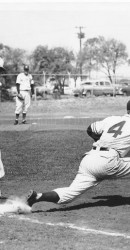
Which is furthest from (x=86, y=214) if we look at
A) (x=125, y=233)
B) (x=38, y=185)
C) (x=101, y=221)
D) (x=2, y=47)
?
(x=2, y=47)

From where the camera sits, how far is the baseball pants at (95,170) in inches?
256

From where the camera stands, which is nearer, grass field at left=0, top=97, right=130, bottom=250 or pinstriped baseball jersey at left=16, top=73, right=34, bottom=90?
grass field at left=0, top=97, right=130, bottom=250

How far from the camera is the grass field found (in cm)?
530

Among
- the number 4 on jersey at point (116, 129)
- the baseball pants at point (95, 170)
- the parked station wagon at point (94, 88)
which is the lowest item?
the parked station wagon at point (94, 88)

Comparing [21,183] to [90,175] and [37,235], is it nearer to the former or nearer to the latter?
[90,175]

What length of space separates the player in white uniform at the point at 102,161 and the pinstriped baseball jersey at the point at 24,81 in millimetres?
12955

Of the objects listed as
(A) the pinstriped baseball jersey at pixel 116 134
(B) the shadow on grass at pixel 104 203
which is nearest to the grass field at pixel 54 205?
(B) the shadow on grass at pixel 104 203

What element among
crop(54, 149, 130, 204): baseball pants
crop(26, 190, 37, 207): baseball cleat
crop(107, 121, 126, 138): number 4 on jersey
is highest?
crop(107, 121, 126, 138): number 4 on jersey

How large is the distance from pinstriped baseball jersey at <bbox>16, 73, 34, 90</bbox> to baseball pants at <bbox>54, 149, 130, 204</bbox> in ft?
42.7

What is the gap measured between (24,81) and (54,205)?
12.6 m

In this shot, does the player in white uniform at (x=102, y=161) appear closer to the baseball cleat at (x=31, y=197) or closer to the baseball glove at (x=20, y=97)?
the baseball cleat at (x=31, y=197)

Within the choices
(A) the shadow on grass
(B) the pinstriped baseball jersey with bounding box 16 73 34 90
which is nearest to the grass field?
(A) the shadow on grass

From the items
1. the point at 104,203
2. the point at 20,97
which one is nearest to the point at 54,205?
the point at 104,203

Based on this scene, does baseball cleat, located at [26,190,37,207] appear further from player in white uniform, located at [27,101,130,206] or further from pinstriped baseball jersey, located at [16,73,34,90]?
pinstriped baseball jersey, located at [16,73,34,90]
